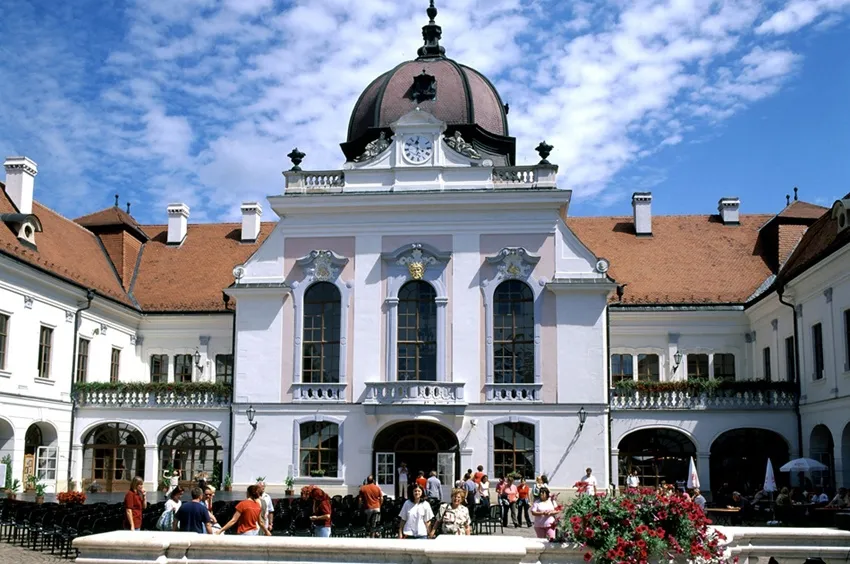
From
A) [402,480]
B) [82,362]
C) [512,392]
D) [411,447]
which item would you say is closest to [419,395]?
[411,447]

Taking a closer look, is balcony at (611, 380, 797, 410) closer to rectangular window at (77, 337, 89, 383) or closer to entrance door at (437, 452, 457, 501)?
entrance door at (437, 452, 457, 501)

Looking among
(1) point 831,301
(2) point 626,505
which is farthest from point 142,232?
(2) point 626,505

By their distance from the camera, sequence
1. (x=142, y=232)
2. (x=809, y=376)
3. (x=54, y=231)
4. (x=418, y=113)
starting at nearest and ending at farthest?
(x=809, y=376) → (x=418, y=113) → (x=54, y=231) → (x=142, y=232)

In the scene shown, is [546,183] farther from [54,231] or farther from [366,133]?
[54,231]

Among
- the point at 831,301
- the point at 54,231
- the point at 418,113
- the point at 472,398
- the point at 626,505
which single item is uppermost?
the point at 418,113

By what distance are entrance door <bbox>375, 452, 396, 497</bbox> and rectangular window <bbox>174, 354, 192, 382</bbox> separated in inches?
407

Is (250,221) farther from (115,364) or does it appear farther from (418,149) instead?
(418,149)

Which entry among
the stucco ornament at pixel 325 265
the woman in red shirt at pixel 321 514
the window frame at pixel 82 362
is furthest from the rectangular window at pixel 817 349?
the window frame at pixel 82 362

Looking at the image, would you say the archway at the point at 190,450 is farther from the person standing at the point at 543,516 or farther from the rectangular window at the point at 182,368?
the person standing at the point at 543,516

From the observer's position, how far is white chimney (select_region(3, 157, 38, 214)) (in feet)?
106

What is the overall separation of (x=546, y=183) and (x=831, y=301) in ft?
29.3

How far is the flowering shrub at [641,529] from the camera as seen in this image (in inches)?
396

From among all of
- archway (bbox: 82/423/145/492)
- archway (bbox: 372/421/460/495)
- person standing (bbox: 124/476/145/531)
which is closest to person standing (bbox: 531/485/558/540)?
person standing (bbox: 124/476/145/531)

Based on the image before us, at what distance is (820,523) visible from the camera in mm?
21984
